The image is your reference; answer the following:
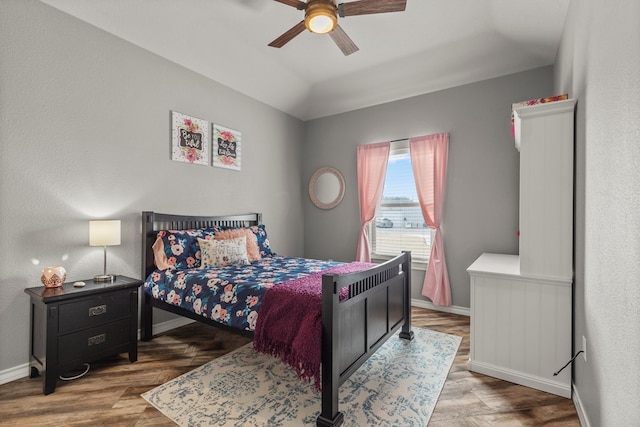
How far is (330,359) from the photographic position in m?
1.72

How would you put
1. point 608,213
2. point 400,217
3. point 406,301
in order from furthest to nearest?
point 400,217 < point 406,301 < point 608,213

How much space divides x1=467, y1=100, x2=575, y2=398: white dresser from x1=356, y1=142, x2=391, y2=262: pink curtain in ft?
6.98

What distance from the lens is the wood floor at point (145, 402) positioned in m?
1.78

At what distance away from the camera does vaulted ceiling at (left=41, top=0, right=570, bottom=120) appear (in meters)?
2.69

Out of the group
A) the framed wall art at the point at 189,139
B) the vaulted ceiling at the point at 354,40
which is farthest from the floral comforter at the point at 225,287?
the vaulted ceiling at the point at 354,40

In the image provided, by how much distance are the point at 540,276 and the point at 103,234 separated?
3315 mm

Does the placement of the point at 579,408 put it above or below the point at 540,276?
below

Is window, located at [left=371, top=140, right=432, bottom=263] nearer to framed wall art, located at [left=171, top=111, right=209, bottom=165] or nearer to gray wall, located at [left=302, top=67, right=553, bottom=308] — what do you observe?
gray wall, located at [left=302, top=67, right=553, bottom=308]

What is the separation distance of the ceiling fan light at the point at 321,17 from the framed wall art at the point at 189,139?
183 centimetres

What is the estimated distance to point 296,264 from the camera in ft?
10.5

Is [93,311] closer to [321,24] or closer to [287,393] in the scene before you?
[287,393]

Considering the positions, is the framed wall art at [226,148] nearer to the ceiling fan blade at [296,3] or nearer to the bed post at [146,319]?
Result: the bed post at [146,319]

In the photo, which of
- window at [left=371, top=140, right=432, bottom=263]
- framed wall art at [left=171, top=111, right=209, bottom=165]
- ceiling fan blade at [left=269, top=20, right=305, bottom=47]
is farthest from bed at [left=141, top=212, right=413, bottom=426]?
ceiling fan blade at [left=269, top=20, right=305, bottom=47]

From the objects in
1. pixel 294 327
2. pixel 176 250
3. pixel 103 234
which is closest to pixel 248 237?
pixel 176 250
